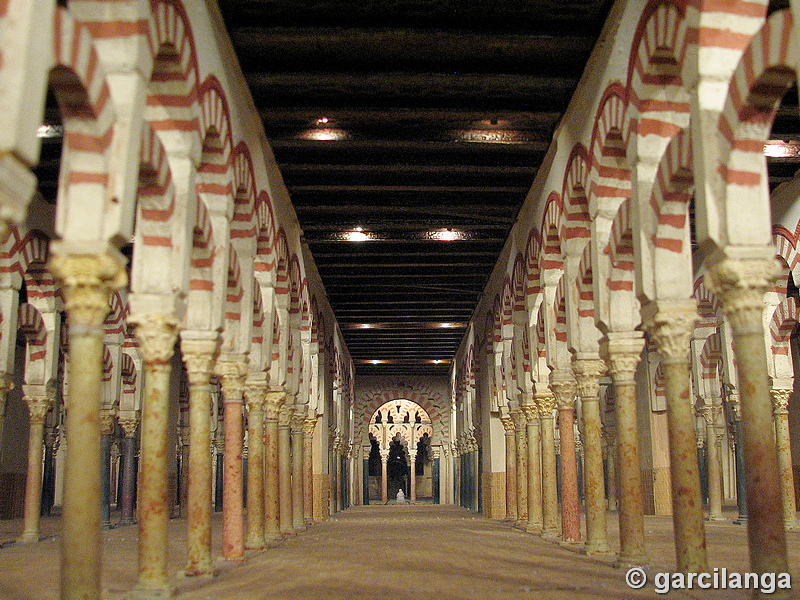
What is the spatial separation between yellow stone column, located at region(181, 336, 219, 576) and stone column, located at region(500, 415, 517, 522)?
25.9 feet

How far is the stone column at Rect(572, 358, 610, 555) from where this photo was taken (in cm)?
845

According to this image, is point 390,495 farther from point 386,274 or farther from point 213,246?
point 213,246

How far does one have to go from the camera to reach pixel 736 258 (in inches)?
195

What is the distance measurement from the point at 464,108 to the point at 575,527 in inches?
196

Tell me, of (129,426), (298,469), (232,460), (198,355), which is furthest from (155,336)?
(129,426)

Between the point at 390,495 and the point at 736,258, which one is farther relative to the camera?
the point at 390,495

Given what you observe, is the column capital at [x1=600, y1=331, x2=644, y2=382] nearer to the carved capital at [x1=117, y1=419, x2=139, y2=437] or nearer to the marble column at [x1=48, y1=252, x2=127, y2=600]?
the marble column at [x1=48, y1=252, x2=127, y2=600]

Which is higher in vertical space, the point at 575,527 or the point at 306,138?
the point at 306,138

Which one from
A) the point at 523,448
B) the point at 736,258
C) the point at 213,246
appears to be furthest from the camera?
the point at 523,448

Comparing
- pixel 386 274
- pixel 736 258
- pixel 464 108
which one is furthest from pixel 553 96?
pixel 386 274

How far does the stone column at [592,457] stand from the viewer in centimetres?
845

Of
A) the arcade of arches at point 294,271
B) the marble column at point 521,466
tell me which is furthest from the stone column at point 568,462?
the marble column at point 521,466

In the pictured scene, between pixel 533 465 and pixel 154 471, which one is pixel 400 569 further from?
pixel 533 465

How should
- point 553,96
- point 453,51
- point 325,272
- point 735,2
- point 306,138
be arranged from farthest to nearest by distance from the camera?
point 325,272 < point 306,138 < point 553,96 < point 453,51 < point 735,2
